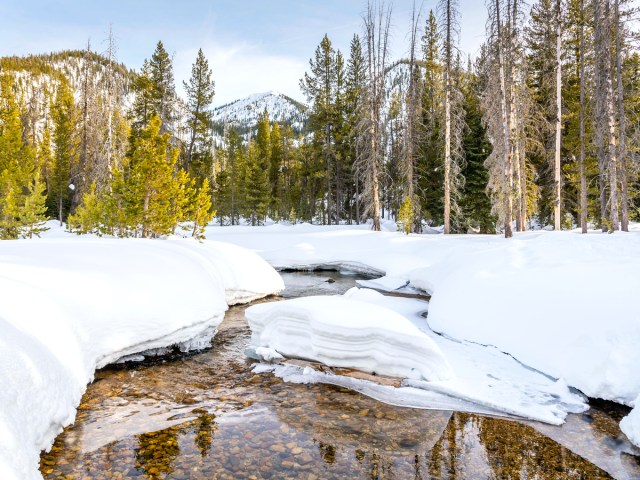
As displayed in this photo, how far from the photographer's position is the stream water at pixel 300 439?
3592 millimetres

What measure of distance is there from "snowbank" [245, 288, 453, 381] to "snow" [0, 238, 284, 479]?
1.70 meters

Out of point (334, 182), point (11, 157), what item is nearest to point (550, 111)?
point (334, 182)

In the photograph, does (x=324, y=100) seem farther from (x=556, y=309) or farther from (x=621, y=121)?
(x=556, y=309)

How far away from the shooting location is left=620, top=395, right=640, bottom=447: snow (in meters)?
4.01

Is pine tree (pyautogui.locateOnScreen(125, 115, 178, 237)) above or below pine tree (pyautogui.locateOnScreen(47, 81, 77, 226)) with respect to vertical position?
below

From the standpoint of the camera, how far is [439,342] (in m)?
7.07

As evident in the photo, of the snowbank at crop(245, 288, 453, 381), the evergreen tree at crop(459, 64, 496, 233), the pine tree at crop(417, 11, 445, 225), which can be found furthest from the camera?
the pine tree at crop(417, 11, 445, 225)

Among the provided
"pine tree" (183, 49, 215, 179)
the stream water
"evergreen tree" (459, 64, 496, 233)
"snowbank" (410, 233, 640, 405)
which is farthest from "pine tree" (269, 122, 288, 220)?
the stream water

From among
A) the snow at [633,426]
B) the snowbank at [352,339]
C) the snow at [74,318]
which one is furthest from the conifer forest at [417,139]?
the snow at [633,426]

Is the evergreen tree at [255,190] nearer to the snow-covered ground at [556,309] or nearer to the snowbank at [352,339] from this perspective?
the snow-covered ground at [556,309]

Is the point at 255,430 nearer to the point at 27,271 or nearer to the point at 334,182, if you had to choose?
the point at 27,271

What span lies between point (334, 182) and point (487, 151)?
12.6 meters

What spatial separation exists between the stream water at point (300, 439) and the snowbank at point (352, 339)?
0.64 m

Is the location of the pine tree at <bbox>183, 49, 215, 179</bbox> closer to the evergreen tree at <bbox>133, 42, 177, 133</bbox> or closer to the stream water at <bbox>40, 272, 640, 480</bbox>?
the evergreen tree at <bbox>133, 42, 177, 133</bbox>
